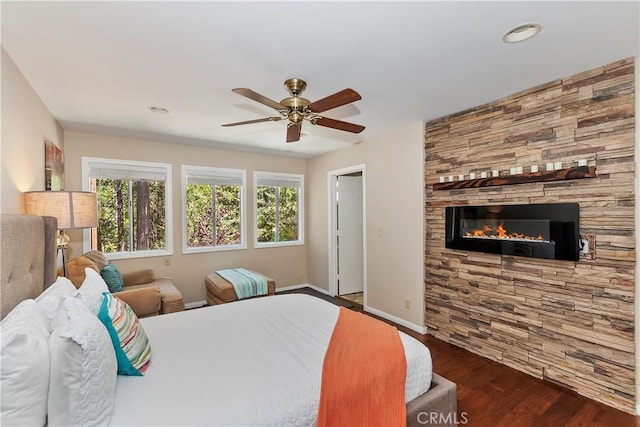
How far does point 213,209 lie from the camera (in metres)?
4.89

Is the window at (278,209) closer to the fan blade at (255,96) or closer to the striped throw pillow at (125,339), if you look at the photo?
the fan blade at (255,96)

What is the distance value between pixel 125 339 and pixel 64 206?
4.68 feet

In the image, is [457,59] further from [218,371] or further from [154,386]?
[154,386]

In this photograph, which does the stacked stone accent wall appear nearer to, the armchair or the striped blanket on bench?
the striped blanket on bench

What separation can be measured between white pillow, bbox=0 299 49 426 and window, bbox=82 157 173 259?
337 centimetres

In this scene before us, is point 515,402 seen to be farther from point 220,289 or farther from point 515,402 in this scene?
point 220,289

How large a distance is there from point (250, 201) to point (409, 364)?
12.9 ft

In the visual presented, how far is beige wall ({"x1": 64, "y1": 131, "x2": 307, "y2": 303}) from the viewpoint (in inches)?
152

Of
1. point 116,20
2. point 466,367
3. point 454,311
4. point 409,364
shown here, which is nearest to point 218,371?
point 409,364

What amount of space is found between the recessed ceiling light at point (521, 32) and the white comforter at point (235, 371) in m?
2.00

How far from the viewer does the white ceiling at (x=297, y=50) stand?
63.5 inches

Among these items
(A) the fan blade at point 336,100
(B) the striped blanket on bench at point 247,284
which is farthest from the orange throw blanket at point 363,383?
(B) the striped blanket on bench at point 247,284

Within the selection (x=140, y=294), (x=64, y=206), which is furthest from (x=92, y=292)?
(x=140, y=294)

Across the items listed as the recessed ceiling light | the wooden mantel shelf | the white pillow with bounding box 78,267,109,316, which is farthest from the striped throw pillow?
the wooden mantel shelf
